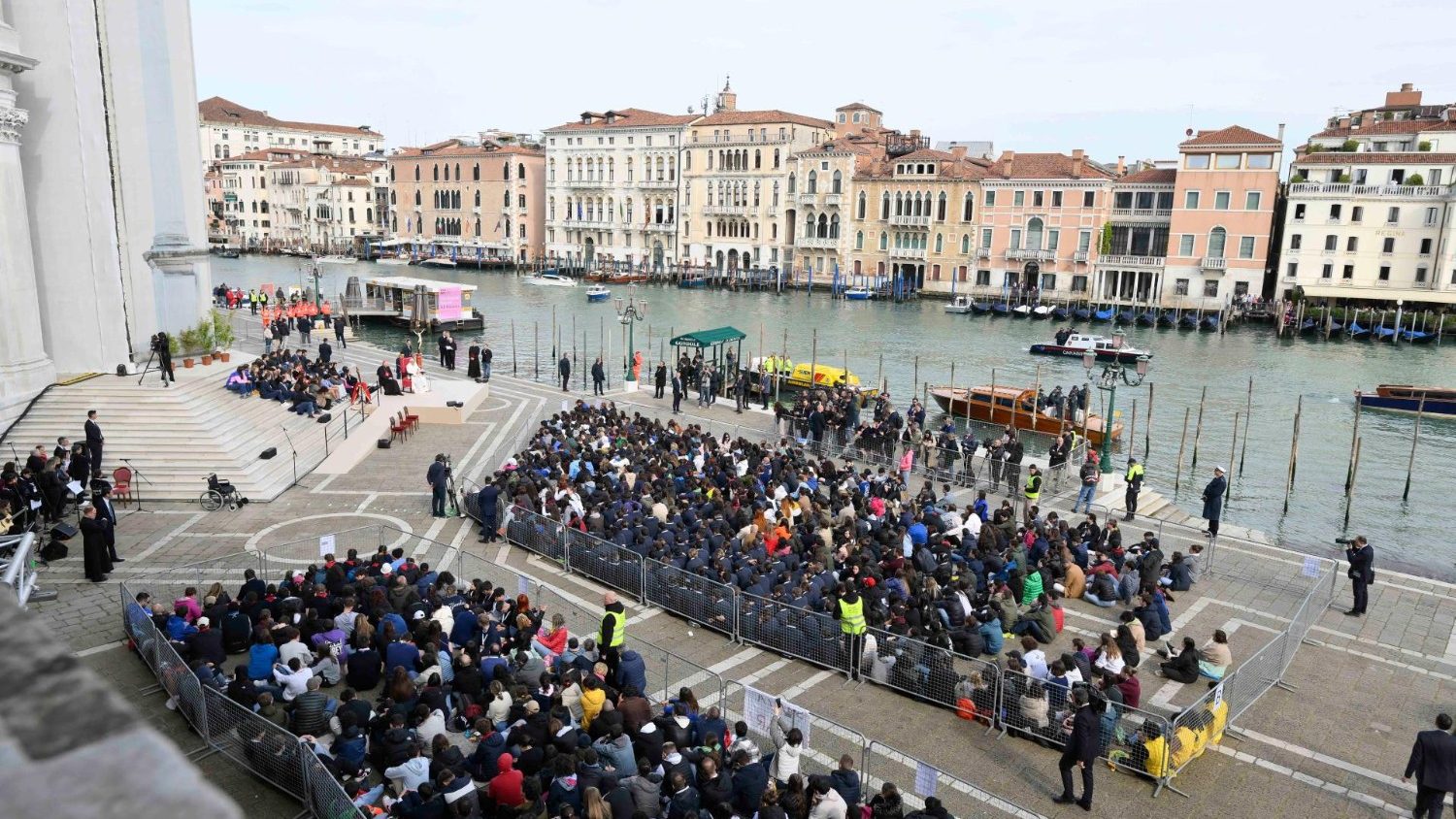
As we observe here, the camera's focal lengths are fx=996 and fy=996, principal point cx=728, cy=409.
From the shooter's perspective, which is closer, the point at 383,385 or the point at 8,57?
the point at 8,57

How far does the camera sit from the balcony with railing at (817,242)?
7381cm

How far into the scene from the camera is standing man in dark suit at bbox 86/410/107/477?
15.8m

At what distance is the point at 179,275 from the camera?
907 inches

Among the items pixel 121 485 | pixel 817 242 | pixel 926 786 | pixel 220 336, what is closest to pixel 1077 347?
pixel 817 242

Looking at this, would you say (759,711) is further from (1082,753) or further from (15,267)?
(15,267)

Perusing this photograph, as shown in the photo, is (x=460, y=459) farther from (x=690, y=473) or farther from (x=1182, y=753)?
(x=1182, y=753)

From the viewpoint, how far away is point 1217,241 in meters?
58.9

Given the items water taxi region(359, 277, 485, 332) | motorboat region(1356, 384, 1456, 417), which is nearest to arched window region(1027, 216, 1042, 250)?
motorboat region(1356, 384, 1456, 417)

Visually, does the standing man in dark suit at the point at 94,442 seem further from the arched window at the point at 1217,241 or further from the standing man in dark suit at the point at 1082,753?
the arched window at the point at 1217,241

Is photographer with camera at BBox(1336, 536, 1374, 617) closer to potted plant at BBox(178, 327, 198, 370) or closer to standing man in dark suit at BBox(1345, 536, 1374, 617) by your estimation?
standing man in dark suit at BBox(1345, 536, 1374, 617)

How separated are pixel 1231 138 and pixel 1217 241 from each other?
5.87 meters

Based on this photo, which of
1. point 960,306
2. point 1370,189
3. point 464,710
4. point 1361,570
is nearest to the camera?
point 464,710

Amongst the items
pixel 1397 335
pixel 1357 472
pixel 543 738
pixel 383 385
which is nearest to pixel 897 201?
pixel 1397 335

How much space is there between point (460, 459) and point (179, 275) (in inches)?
340
